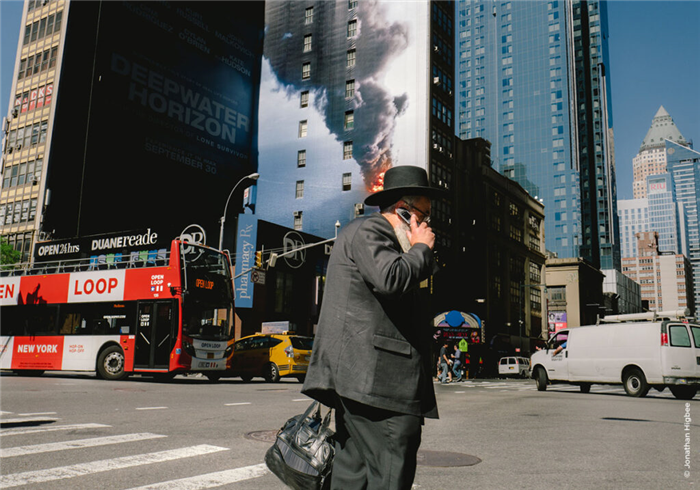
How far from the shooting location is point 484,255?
6469cm

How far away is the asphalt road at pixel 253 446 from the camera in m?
4.89

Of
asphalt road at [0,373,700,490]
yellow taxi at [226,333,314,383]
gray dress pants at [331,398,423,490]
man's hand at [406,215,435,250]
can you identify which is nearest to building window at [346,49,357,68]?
yellow taxi at [226,333,314,383]

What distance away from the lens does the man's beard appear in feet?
9.67

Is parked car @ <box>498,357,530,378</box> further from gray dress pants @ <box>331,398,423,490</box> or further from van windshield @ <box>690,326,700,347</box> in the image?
gray dress pants @ <box>331,398,423,490</box>

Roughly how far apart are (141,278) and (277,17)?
50.4 m

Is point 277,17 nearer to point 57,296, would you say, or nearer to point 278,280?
point 278,280

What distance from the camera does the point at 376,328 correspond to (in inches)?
107

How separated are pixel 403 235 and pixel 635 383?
1665 centimetres

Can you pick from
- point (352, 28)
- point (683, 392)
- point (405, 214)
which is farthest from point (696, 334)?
point (352, 28)

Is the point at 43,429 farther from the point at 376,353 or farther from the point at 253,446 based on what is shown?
the point at 376,353

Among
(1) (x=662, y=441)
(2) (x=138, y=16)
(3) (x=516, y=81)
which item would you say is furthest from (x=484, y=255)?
(3) (x=516, y=81)

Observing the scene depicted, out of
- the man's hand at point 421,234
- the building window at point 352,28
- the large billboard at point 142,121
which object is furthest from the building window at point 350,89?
the man's hand at point 421,234

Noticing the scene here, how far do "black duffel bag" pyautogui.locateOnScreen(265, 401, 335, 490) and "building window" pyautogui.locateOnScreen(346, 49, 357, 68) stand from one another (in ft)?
182

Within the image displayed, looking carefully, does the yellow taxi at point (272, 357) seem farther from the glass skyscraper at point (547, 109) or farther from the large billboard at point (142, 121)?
the glass skyscraper at point (547, 109)
